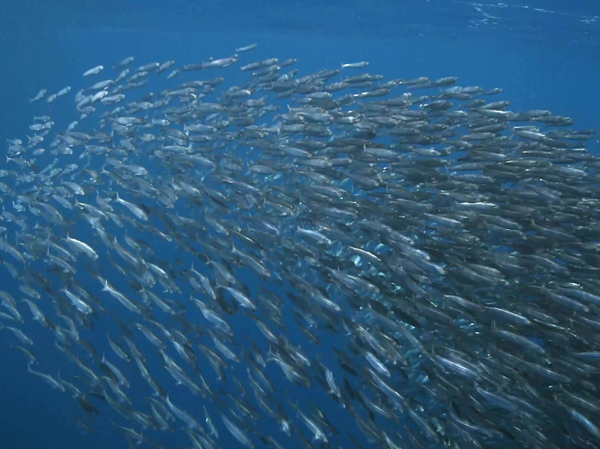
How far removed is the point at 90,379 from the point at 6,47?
4270cm

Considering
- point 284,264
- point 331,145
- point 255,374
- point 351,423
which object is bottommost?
point 351,423

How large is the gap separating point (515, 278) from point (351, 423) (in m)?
8.02

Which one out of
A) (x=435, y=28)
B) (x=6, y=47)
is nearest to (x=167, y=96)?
(x=435, y=28)

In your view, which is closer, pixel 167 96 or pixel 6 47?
pixel 167 96

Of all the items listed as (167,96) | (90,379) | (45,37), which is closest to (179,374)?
(90,379)

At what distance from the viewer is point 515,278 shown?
19.7 feet

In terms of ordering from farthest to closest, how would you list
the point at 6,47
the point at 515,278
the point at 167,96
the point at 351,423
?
1. the point at 6,47
2. the point at 351,423
3. the point at 167,96
4. the point at 515,278

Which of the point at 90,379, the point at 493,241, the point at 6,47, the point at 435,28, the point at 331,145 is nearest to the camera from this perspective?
the point at 493,241

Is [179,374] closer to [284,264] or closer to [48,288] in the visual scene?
[284,264]

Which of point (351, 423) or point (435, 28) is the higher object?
point (435, 28)

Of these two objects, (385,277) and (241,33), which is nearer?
(385,277)

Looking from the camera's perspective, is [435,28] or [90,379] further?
[435,28]

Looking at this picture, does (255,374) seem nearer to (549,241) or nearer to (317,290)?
(317,290)

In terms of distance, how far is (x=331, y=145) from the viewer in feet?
25.2
